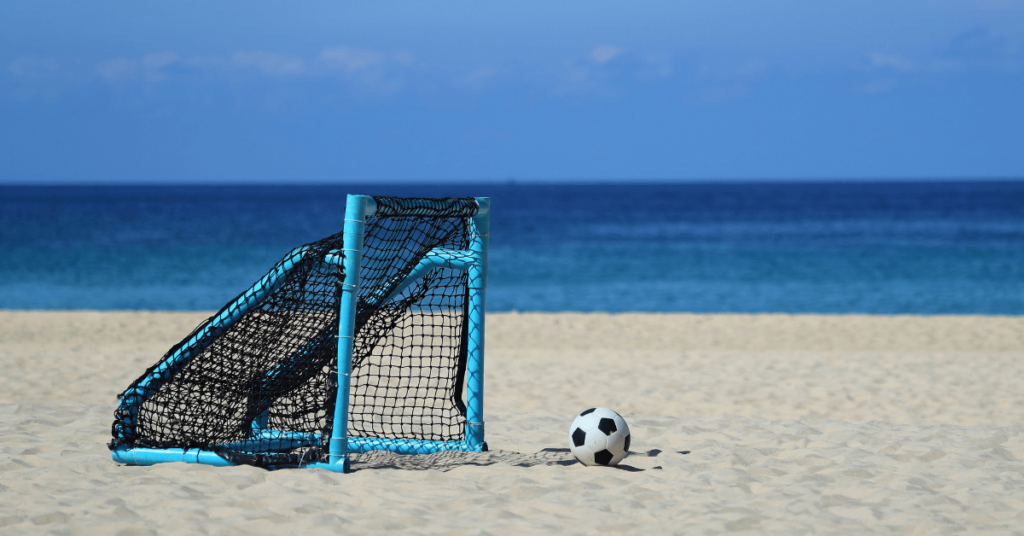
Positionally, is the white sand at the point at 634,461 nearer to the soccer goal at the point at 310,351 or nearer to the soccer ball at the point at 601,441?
the soccer ball at the point at 601,441

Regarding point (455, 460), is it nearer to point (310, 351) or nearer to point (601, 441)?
point (601, 441)

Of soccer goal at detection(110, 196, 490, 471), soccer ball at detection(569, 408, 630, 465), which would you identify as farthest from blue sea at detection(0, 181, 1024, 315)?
soccer ball at detection(569, 408, 630, 465)

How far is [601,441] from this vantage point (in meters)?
5.42

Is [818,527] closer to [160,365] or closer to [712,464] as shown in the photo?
[712,464]

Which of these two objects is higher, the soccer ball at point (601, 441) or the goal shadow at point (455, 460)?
the soccer ball at point (601, 441)

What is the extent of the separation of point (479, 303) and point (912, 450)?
3134 mm

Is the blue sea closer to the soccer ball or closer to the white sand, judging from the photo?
the white sand

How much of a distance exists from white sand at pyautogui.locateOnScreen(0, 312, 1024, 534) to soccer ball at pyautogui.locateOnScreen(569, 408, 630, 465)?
0.10m

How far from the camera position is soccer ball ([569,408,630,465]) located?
542 centimetres

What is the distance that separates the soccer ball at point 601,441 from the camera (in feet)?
17.8

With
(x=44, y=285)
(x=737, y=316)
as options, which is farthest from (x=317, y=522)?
(x=44, y=285)

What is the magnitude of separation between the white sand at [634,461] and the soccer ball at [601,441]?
4.0 inches

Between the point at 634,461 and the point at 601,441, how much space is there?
0.42 metres

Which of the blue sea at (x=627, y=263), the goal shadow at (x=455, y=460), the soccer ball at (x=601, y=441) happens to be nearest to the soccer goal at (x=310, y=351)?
the goal shadow at (x=455, y=460)
